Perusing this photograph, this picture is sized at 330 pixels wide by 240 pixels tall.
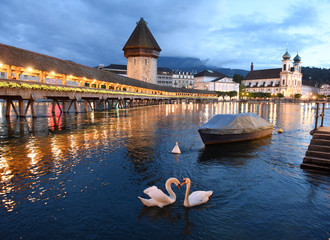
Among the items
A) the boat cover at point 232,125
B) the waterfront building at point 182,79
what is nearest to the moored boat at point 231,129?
the boat cover at point 232,125

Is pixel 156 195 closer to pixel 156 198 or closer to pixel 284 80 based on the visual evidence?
pixel 156 198

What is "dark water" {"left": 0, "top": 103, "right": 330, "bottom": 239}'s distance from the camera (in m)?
5.74

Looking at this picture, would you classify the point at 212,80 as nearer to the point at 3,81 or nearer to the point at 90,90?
the point at 90,90

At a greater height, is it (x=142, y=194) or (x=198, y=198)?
(x=198, y=198)

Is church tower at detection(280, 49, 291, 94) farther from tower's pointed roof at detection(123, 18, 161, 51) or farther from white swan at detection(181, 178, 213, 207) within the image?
white swan at detection(181, 178, 213, 207)

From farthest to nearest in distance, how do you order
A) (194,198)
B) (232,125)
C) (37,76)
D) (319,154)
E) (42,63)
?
(37,76), (42,63), (232,125), (319,154), (194,198)

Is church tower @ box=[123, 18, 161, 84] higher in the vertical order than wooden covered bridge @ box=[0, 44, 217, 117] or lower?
higher

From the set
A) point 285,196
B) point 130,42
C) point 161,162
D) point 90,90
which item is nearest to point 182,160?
point 161,162

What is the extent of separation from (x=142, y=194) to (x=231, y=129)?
9.60 metres

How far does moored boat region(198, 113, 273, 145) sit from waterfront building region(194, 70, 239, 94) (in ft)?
519

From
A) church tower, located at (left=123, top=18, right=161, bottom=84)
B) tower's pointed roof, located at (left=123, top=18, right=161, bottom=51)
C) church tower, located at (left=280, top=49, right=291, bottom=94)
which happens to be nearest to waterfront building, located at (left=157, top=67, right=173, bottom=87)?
tower's pointed roof, located at (left=123, top=18, right=161, bottom=51)

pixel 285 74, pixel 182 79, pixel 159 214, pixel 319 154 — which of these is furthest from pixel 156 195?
pixel 285 74

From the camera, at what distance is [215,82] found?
17025 cm

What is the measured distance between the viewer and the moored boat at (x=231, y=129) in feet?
48.8
